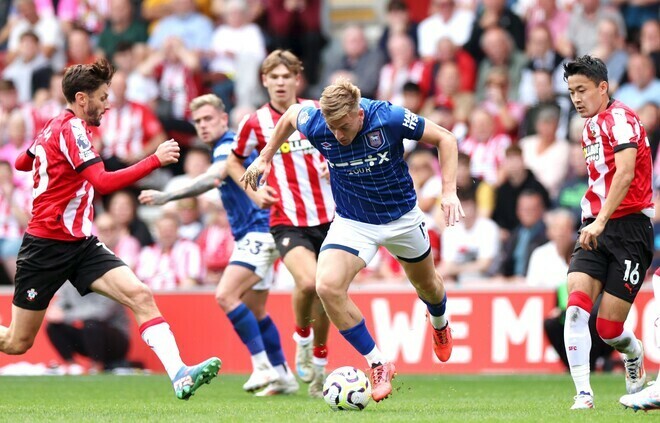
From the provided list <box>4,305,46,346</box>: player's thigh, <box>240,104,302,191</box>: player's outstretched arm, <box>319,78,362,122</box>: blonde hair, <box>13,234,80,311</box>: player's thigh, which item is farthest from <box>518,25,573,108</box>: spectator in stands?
<box>4,305,46,346</box>: player's thigh

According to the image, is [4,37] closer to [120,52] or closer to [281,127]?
[120,52]

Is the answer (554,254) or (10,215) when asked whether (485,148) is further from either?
(10,215)

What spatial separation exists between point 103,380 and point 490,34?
7.80 metres

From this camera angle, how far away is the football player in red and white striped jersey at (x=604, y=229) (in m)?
9.33

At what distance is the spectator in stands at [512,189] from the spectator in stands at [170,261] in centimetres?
401

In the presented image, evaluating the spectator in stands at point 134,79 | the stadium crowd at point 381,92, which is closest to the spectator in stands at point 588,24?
the stadium crowd at point 381,92

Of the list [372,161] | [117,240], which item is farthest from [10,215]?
[372,161]

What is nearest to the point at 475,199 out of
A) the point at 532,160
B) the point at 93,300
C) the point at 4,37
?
the point at 532,160

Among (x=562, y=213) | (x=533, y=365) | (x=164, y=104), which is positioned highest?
(x=164, y=104)

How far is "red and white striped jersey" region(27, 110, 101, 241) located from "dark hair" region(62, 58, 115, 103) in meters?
0.19

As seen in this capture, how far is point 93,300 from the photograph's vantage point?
52.5 feet

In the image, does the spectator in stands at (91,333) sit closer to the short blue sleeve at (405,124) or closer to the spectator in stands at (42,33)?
the spectator in stands at (42,33)

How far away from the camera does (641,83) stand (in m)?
16.9

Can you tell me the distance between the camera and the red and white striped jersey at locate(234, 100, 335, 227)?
1155cm
